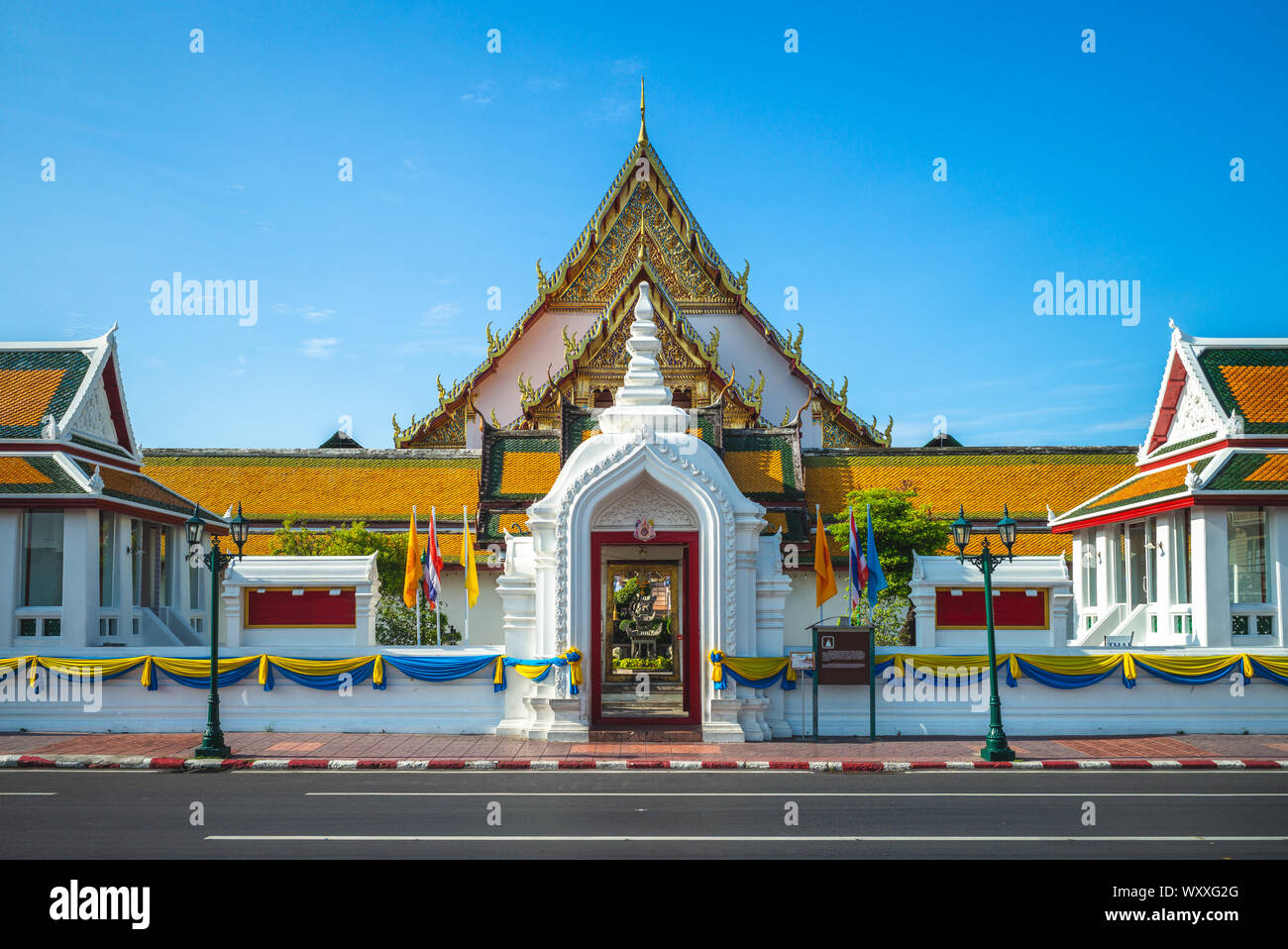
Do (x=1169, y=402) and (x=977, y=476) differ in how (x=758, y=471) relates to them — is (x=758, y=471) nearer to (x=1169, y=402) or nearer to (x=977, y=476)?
(x=977, y=476)

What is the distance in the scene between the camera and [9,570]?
1883 centimetres

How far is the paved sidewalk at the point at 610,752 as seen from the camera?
14594 millimetres

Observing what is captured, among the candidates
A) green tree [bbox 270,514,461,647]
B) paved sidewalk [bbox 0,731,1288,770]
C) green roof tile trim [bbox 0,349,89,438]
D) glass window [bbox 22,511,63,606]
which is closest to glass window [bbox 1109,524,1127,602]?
paved sidewalk [bbox 0,731,1288,770]

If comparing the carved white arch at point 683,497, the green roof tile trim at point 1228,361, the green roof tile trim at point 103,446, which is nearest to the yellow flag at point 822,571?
the carved white arch at point 683,497

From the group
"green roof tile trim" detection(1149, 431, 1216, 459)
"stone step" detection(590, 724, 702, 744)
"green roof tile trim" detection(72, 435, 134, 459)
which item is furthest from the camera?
"green roof tile trim" detection(72, 435, 134, 459)

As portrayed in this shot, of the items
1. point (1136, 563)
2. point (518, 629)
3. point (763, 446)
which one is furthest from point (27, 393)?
point (1136, 563)

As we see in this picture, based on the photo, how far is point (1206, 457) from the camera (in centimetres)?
1983

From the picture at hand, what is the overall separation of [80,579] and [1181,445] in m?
19.5

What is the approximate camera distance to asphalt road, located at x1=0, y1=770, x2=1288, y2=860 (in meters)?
9.38

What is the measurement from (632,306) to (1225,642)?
69.6 feet

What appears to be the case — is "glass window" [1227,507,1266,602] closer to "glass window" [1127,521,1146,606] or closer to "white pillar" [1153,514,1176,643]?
"white pillar" [1153,514,1176,643]

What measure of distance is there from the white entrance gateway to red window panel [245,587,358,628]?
4063 millimetres

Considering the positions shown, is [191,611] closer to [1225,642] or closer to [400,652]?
[400,652]

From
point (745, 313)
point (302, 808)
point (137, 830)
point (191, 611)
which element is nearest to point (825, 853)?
point (302, 808)
